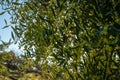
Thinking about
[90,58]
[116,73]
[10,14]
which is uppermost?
[10,14]

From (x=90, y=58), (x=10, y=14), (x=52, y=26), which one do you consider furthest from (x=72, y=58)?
(x=10, y=14)

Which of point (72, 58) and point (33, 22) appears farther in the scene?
point (33, 22)

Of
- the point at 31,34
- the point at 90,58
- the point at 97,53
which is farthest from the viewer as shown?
the point at 31,34

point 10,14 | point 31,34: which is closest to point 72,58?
point 31,34

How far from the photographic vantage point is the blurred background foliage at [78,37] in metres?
3.91

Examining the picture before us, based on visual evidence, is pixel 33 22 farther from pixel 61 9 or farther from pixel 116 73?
pixel 116 73

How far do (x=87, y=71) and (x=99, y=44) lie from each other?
2.10 ft

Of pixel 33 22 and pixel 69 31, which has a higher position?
pixel 33 22

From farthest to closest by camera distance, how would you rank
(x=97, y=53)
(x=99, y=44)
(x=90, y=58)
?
(x=90, y=58)
(x=97, y=53)
(x=99, y=44)

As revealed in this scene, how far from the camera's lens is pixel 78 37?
14.1 feet

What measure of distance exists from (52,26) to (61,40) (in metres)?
0.26

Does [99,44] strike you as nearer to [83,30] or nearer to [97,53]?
[97,53]

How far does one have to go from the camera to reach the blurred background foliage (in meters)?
3.91

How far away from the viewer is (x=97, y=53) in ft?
13.2
